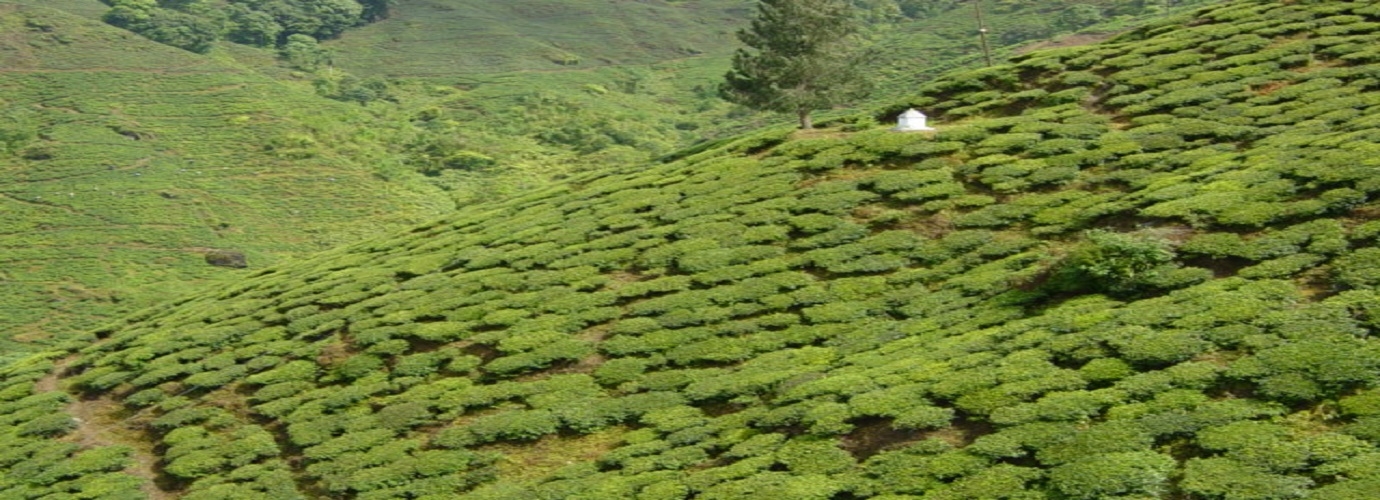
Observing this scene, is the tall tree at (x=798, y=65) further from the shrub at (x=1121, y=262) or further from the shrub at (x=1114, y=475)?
the shrub at (x=1114, y=475)

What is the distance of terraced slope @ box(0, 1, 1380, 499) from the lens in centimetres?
1567

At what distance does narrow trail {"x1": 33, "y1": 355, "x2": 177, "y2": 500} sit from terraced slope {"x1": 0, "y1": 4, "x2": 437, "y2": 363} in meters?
41.8

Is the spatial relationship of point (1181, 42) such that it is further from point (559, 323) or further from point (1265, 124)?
point (559, 323)

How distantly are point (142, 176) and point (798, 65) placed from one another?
73736mm

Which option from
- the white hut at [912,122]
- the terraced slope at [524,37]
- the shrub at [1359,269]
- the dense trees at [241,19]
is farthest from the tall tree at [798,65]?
the dense trees at [241,19]

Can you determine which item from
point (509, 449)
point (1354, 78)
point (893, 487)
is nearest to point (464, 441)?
point (509, 449)

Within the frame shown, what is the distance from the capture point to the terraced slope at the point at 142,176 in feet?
253

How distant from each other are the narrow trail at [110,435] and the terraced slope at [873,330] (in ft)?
0.53

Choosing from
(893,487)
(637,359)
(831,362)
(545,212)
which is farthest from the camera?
(545,212)

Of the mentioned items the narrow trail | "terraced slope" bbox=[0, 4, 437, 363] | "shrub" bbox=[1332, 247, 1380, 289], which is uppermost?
"shrub" bbox=[1332, 247, 1380, 289]

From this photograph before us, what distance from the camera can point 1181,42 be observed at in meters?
38.4

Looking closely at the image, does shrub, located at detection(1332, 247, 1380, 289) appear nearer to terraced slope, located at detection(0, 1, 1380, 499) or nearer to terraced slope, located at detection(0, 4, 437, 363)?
terraced slope, located at detection(0, 1, 1380, 499)

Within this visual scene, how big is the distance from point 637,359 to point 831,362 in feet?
16.4

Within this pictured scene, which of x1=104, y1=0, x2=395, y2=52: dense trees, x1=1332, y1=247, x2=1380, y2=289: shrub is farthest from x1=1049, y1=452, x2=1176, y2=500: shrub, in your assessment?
x1=104, y1=0, x2=395, y2=52: dense trees
